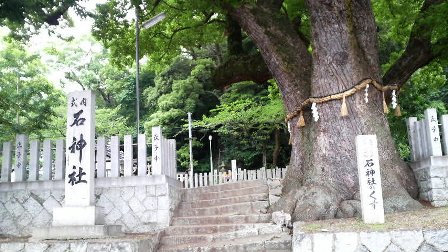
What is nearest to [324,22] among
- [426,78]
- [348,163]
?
[348,163]

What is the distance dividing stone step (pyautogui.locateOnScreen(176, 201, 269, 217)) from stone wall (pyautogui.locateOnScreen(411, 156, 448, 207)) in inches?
112

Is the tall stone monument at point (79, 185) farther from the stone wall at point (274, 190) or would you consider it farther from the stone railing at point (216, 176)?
the stone railing at point (216, 176)

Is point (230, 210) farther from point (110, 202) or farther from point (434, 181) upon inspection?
point (434, 181)

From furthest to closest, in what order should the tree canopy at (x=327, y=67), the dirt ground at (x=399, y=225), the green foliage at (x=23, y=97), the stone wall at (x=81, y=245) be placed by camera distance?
the green foliage at (x=23, y=97) → the tree canopy at (x=327, y=67) → the stone wall at (x=81, y=245) → the dirt ground at (x=399, y=225)

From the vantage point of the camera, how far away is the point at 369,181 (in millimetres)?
5262

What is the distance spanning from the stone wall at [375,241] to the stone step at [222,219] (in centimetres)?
248

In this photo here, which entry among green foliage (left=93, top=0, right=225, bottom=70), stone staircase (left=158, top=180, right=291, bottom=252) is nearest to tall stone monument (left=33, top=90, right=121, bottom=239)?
stone staircase (left=158, top=180, right=291, bottom=252)

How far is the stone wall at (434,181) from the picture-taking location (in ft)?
23.4

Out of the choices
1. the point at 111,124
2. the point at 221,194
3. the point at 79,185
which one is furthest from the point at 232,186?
the point at 111,124

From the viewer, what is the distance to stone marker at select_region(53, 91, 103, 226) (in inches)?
237

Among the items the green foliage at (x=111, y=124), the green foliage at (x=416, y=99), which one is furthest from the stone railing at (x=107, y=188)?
the green foliage at (x=111, y=124)

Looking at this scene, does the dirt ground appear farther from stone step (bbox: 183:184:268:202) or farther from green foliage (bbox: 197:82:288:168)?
green foliage (bbox: 197:82:288:168)

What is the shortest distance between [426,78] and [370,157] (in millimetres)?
9151

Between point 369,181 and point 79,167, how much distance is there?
4267 millimetres
